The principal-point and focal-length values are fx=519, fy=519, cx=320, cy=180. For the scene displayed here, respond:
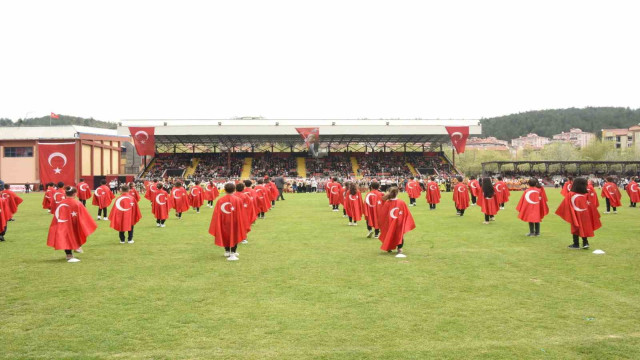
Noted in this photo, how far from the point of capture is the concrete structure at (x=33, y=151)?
191ft

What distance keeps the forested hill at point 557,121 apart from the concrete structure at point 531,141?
1509 millimetres

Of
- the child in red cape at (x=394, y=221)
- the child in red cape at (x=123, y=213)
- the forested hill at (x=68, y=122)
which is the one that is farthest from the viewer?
the forested hill at (x=68, y=122)

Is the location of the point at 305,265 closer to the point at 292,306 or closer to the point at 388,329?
the point at 292,306

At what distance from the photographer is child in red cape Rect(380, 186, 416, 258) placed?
11.4 metres

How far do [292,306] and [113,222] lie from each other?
851 cm

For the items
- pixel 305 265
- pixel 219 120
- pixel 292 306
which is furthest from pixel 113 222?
pixel 219 120

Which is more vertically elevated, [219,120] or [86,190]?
[219,120]

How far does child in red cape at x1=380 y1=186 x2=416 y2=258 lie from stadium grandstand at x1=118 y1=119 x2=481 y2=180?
45028 millimetres

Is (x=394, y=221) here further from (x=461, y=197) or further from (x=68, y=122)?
(x=68, y=122)

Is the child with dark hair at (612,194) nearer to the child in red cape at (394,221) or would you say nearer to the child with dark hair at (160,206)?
the child in red cape at (394,221)

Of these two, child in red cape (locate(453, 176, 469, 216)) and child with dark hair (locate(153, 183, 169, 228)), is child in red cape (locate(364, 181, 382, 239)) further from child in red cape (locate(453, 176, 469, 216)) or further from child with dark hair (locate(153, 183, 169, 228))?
child in red cape (locate(453, 176, 469, 216))

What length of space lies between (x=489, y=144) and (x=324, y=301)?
177 m

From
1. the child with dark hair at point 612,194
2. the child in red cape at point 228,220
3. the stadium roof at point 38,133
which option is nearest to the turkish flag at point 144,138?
the stadium roof at point 38,133

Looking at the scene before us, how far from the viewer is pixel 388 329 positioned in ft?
20.2
